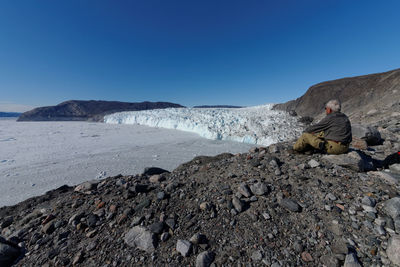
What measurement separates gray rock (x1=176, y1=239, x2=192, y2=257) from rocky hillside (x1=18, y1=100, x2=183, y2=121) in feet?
98.4

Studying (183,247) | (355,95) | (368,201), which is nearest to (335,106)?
(368,201)

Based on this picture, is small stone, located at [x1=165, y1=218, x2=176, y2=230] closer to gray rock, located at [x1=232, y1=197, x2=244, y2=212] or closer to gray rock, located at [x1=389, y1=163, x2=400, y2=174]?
gray rock, located at [x1=232, y1=197, x2=244, y2=212]

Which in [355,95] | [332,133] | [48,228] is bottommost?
[48,228]

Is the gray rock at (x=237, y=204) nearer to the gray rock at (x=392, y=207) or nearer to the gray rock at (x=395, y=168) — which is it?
the gray rock at (x=392, y=207)

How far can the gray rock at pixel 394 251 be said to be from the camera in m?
0.98

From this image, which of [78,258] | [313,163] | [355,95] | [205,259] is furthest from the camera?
[355,95]

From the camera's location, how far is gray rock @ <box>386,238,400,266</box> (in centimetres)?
98

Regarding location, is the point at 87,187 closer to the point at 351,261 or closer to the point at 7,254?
the point at 7,254

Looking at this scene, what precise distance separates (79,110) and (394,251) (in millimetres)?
40857

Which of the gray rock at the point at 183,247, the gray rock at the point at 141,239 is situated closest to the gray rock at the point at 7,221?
the gray rock at the point at 141,239

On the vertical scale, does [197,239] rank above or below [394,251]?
below

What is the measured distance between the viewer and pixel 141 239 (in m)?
1.32

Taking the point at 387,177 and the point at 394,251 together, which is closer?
the point at 394,251

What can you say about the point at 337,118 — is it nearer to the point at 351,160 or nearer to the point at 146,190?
the point at 351,160
